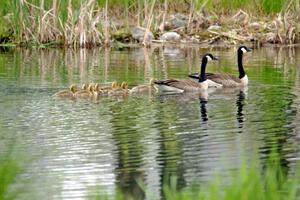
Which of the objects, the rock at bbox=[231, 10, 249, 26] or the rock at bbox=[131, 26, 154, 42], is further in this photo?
the rock at bbox=[231, 10, 249, 26]

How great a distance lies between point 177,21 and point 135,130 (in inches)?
842

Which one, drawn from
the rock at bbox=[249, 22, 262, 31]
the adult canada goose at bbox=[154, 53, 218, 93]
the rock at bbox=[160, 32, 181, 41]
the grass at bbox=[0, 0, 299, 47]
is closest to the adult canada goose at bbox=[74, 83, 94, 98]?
the adult canada goose at bbox=[154, 53, 218, 93]

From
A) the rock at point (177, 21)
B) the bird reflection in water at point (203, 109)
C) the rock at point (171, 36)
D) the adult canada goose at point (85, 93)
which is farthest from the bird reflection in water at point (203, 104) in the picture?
the rock at point (177, 21)

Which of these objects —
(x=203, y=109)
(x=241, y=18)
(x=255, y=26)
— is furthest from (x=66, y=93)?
(x=241, y=18)

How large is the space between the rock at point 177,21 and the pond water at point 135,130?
1085 centimetres

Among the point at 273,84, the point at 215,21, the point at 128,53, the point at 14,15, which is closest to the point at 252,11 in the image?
the point at 215,21

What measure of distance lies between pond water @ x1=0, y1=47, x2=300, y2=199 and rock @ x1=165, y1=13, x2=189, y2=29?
35.6 feet

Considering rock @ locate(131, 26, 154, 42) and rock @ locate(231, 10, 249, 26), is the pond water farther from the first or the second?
rock @ locate(231, 10, 249, 26)

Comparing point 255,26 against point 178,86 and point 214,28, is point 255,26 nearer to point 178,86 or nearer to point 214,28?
point 214,28

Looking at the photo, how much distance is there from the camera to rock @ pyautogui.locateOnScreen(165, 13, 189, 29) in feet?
113

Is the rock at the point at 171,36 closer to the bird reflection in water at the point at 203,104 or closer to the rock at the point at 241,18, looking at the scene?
the rock at the point at 241,18

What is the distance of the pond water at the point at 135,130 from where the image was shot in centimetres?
1002

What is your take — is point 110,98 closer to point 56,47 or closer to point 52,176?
point 52,176

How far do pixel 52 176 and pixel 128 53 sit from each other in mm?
19504
